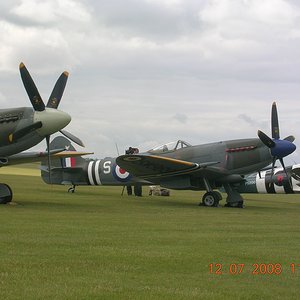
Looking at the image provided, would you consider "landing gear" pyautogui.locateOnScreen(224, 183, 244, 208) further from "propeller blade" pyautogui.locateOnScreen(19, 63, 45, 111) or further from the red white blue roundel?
"propeller blade" pyautogui.locateOnScreen(19, 63, 45, 111)

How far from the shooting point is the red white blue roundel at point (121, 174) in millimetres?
22047

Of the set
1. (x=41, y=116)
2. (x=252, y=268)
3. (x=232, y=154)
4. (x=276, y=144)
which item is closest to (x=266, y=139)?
(x=276, y=144)

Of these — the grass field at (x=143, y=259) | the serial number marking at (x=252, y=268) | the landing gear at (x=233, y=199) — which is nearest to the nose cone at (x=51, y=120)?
the grass field at (x=143, y=259)

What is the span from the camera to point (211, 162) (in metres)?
18.9

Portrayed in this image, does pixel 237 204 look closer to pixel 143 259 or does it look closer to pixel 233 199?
pixel 233 199

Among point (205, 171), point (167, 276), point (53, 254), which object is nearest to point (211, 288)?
point (167, 276)

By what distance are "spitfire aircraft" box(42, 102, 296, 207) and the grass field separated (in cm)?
653

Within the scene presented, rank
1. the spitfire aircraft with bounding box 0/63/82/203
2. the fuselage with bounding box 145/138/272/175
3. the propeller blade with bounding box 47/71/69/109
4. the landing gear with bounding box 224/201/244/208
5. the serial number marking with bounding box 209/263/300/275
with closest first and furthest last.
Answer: the serial number marking with bounding box 209/263/300/275 → the spitfire aircraft with bounding box 0/63/82/203 → the propeller blade with bounding box 47/71/69/109 → the fuselage with bounding box 145/138/272/175 → the landing gear with bounding box 224/201/244/208

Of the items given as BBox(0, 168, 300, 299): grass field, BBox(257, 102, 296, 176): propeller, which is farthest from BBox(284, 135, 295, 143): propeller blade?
BBox(0, 168, 300, 299): grass field

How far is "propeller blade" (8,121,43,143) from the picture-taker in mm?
14697

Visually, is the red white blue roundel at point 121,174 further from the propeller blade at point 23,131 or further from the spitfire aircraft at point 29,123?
the propeller blade at point 23,131

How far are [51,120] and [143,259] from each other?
8518mm

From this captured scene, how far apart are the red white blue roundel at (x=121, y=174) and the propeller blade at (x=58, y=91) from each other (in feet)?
21.9

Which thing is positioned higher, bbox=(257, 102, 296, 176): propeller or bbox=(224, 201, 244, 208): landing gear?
bbox=(257, 102, 296, 176): propeller
